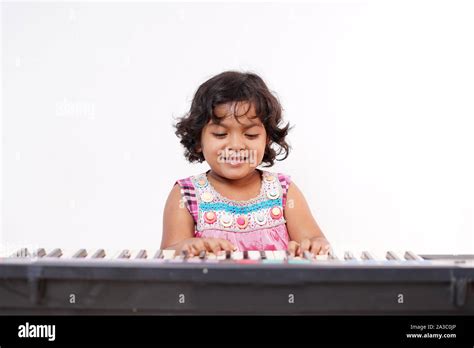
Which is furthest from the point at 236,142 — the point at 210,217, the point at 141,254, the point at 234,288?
the point at 234,288

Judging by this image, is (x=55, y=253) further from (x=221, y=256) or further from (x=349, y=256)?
(x=349, y=256)

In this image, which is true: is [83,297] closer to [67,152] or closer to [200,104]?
[200,104]

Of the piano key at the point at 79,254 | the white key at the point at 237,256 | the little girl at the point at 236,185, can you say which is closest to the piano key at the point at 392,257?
the white key at the point at 237,256

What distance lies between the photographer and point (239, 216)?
249cm

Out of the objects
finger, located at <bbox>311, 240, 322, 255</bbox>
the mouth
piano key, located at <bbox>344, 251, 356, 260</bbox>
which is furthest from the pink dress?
piano key, located at <bbox>344, 251, 356, 260</bbox>

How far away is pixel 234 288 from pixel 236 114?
1054mm

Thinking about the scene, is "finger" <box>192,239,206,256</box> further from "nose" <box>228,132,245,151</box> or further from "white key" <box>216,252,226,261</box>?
"nose" <box>228,132,245,151</box>

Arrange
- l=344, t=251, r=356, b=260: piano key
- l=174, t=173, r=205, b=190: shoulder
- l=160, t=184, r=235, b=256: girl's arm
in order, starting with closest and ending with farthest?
l=344, t=251, r=356, b=260: piano key, l=160, t=184, r=235, b=256: girl's arm, l=174, t=173, r=205, b=190: shoulder

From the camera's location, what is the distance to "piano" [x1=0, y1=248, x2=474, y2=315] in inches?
56.2

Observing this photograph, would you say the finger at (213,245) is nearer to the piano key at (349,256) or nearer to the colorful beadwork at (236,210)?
the piano key at (349,256)

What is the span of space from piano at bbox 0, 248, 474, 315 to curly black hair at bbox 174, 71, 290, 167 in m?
1.04

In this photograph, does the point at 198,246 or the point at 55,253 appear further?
the point at 198,246

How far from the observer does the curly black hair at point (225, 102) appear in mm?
2477
